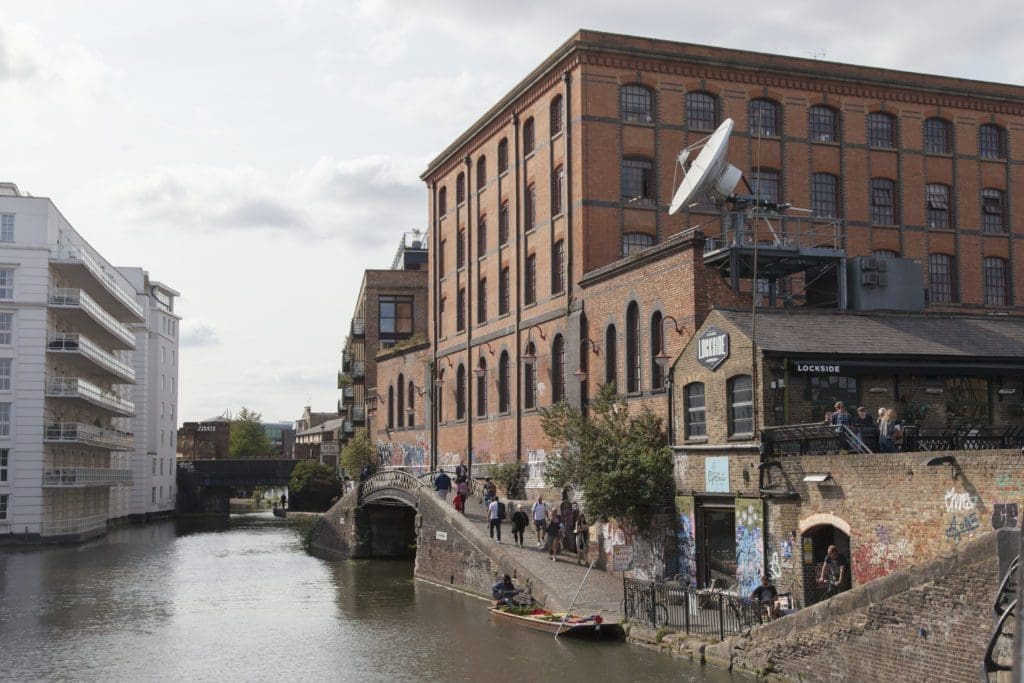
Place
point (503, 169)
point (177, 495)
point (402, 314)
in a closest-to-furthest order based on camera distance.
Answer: point (503, 169) → point (402, 314) → point (177, 495)

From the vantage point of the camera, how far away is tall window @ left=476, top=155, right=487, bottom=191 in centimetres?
5122

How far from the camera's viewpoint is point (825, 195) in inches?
1729

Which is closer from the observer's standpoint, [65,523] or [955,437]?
[955,437]

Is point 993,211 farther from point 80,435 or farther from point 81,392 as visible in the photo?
point 80,435

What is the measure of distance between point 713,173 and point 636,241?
30.1ft

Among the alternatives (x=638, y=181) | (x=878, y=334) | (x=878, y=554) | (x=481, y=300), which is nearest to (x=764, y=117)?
(x=638, y=181)

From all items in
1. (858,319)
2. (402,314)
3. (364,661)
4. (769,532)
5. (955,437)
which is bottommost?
(364,661)

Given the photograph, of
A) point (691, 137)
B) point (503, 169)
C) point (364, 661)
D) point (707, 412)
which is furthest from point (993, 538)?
point (503, 169)

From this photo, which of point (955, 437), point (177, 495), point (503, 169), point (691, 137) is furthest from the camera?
point (177, 495)

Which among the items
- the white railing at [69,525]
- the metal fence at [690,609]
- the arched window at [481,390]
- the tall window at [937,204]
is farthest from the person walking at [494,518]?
the white railing at [69,525]

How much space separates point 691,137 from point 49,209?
1359 inches

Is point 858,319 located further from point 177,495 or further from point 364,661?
point 177,495

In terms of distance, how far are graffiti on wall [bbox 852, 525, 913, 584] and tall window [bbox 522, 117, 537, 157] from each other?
2502 cm

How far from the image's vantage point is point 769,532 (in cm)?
2708
